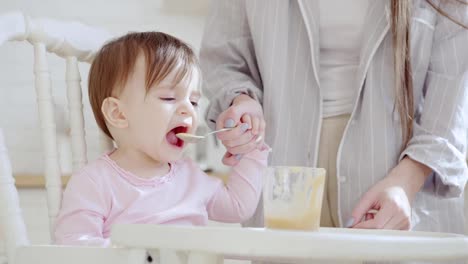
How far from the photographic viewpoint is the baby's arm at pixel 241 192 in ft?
4.55

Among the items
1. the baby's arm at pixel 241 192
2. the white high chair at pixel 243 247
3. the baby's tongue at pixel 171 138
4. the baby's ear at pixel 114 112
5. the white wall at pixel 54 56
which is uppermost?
the white high chair at pixel 243 247

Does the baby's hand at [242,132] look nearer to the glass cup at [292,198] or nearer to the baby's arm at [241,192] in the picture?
the baby's arm at [241,192]

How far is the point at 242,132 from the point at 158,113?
174 mm

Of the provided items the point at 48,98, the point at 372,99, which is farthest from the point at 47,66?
the point at 372,99

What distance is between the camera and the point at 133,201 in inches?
48.2

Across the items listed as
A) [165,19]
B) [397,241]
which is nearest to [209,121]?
[397,241]

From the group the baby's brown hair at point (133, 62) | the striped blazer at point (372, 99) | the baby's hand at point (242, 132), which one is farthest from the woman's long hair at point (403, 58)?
the baby's brown hair at point (133, 62)

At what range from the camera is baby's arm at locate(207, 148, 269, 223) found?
1388 millimetres

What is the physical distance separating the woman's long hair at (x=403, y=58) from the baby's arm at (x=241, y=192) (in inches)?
10.5

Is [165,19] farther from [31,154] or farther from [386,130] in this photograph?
[386,130]

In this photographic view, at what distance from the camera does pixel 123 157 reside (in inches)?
51.4

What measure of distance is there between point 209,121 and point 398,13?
1.40 ft

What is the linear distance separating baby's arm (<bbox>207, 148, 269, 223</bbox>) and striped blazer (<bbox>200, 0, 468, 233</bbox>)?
103 mm

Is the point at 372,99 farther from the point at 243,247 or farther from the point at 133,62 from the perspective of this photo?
the point at 243,247
